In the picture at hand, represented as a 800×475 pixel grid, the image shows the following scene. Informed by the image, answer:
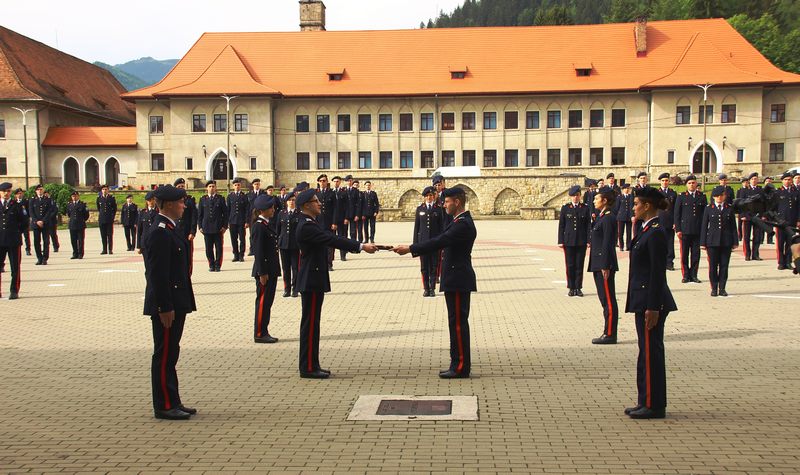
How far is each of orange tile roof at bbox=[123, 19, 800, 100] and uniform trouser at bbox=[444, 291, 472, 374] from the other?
194 feet

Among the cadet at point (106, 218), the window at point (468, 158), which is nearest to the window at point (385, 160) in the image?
the window at point (468, 158)

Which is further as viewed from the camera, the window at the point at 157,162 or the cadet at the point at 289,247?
the window at the point at 157,162

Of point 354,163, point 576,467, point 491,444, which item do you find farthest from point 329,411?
point 354,163

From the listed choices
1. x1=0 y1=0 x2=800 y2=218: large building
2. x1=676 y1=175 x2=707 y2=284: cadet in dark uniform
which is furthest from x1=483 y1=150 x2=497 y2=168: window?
x1=676 y1=175 x2=707 y2=284: cadet in dark uniform

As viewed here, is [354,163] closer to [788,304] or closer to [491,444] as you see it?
[788,304]

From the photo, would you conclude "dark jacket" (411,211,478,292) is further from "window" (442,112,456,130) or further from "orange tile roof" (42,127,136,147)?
"orange tile roof" (42,127,136,147)

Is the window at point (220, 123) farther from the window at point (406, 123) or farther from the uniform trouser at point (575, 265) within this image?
the uniform trouser at point (575, 265)

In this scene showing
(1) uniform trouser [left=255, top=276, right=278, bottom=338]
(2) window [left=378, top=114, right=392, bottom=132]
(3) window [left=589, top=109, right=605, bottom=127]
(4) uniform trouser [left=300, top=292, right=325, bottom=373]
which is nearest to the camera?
(4) uniform trouser [left=300, top=292, right=325, bottom=373]

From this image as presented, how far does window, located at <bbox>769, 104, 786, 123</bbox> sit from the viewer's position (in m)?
65.2

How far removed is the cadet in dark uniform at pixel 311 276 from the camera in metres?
8.53

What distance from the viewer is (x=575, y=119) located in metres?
67.8

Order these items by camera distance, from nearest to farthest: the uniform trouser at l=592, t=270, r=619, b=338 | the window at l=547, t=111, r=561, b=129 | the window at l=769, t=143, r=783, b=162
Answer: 1. the uniform trouser at l=592, t=270, r=619, b=338
2. the window at l=769, t=143, r=783, b=162
3. the window at l=547, t=111, r=561, b=129

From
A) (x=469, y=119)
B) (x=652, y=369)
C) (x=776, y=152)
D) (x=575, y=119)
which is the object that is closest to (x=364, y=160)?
(x=469, y=119)

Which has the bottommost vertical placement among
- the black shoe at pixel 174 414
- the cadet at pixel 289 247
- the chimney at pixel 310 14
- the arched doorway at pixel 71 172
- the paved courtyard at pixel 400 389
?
the paved courtyard at pixel 400 389
